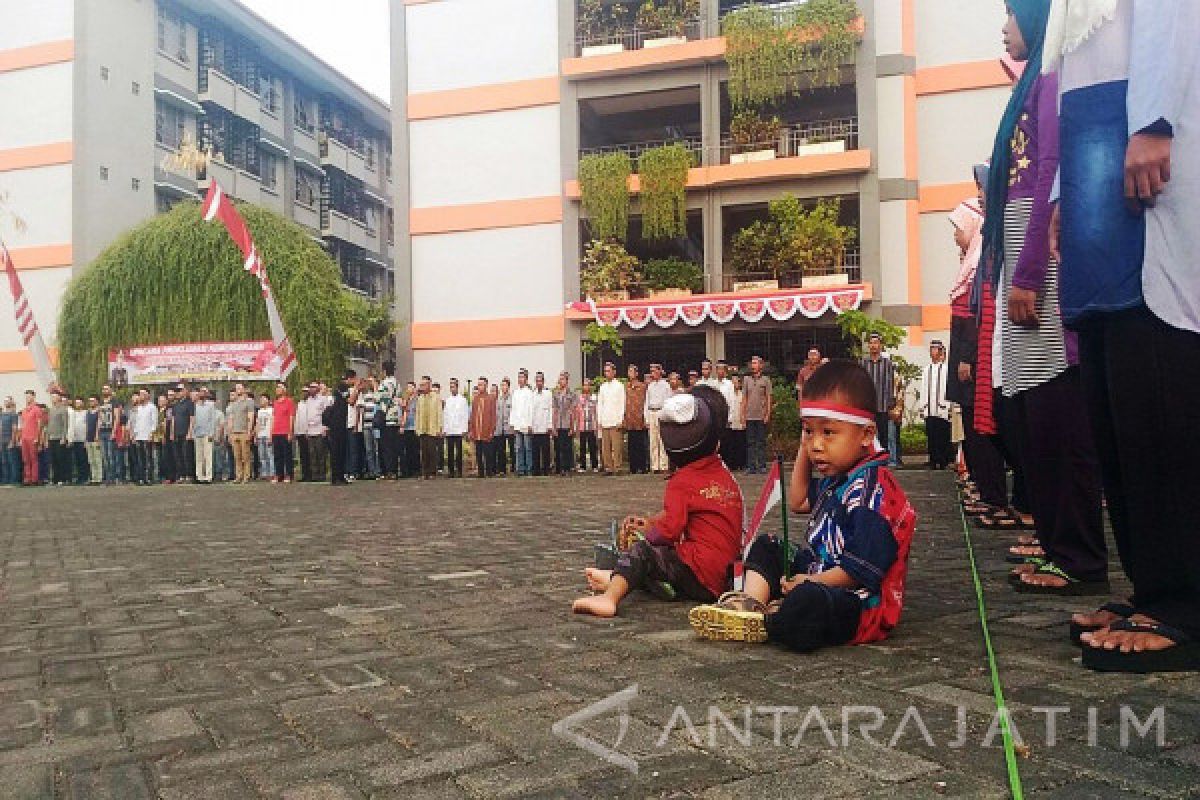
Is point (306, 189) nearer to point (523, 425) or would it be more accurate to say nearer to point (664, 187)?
point (664, 187)

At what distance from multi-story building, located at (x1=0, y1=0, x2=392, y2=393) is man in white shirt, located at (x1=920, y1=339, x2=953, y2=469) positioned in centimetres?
2184

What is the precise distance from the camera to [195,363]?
21875 mm

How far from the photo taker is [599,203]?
21469mm

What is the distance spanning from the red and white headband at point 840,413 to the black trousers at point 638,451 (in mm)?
13469

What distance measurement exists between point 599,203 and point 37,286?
53.5 ft

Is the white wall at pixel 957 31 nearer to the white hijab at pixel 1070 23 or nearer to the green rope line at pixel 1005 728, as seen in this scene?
the white hijab at pixel 1070 23

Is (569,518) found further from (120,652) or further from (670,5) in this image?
(670,5)

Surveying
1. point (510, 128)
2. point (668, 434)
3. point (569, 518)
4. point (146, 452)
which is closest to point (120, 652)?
point (668, 434)

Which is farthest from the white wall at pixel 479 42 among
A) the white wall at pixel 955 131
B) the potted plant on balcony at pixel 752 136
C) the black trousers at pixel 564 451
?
the black trousers at pixel 564 451

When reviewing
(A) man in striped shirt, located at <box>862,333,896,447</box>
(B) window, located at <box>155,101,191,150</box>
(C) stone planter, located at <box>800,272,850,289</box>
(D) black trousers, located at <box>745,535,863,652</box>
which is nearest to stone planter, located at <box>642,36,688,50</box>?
(C) stone planter, located at <box>800,272,850,289</box>

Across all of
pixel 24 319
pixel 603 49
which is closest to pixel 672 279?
pixel 603 49

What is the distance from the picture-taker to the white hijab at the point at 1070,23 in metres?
2.60

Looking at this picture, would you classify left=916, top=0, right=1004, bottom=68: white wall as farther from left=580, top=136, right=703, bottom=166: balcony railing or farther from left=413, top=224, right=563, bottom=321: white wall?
left=413, top=224, right=563, bottom=321: white wall

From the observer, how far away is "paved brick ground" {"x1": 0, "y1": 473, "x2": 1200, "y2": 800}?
1843mm
